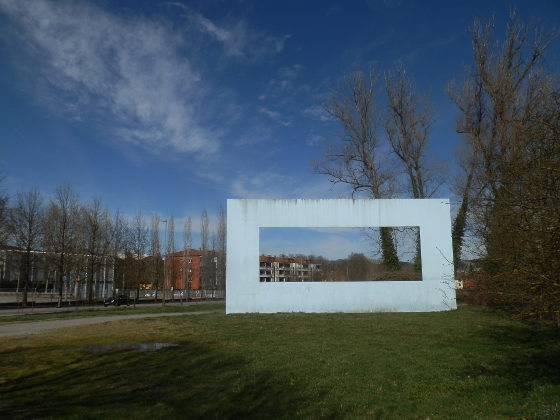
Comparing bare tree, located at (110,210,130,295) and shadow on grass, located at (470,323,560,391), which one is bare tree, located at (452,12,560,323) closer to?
shadow on grass, located at (470,323,560,391)

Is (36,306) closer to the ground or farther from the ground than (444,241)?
closer to the ground

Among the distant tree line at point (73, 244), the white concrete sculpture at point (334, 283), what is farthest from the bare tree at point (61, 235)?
the white concrete sculpture at point (334, 283)

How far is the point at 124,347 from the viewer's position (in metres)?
11.6

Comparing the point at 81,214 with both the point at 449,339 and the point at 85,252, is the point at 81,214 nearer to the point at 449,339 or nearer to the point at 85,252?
the point at 85,252

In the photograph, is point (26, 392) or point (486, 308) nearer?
point (26, 392)

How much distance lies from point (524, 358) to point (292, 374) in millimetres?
5006

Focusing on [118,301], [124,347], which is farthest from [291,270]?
[118,301]

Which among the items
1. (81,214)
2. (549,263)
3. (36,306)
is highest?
(81,214)

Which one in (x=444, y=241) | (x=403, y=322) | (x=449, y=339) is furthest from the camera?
(x=444, y=241)

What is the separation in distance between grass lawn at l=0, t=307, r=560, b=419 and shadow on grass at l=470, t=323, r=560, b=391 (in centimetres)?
3

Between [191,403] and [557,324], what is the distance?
12484mm

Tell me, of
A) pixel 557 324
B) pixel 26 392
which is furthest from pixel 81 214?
pixel 557 324

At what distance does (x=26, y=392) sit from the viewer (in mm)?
6914

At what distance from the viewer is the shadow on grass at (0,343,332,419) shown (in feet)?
19.2
